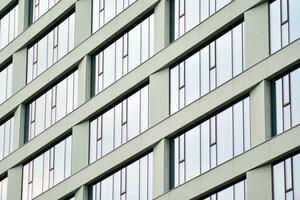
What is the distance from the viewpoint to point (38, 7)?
67.7 m

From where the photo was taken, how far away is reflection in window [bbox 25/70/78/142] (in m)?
62.8

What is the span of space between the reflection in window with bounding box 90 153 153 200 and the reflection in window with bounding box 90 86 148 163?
1.33m

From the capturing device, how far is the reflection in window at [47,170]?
6225 centimetres

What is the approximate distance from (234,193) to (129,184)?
25.8 feet

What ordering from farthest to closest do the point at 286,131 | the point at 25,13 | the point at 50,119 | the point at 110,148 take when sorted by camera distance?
1. the point at 25,13
2. the point at 50,119
3. the point at 110,148
4. the point at 286,131

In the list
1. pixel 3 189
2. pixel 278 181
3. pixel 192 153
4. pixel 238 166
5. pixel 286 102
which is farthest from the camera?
pixel 3 189

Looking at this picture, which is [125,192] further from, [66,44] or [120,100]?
[66,44]

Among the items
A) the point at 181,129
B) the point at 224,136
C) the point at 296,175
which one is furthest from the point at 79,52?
the point at 296,175

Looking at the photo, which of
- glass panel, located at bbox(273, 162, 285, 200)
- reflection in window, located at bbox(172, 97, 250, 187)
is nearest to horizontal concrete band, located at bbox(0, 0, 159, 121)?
reflection in window, located at bbox(172, 97, 250, 187)

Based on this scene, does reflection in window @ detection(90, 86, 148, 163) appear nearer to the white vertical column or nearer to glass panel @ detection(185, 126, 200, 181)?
the white vertical column

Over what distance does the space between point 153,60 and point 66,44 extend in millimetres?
8868

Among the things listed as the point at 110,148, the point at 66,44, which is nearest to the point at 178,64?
the point at 110,148

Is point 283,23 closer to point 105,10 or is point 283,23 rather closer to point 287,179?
point 287,179

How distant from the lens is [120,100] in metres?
59.0
